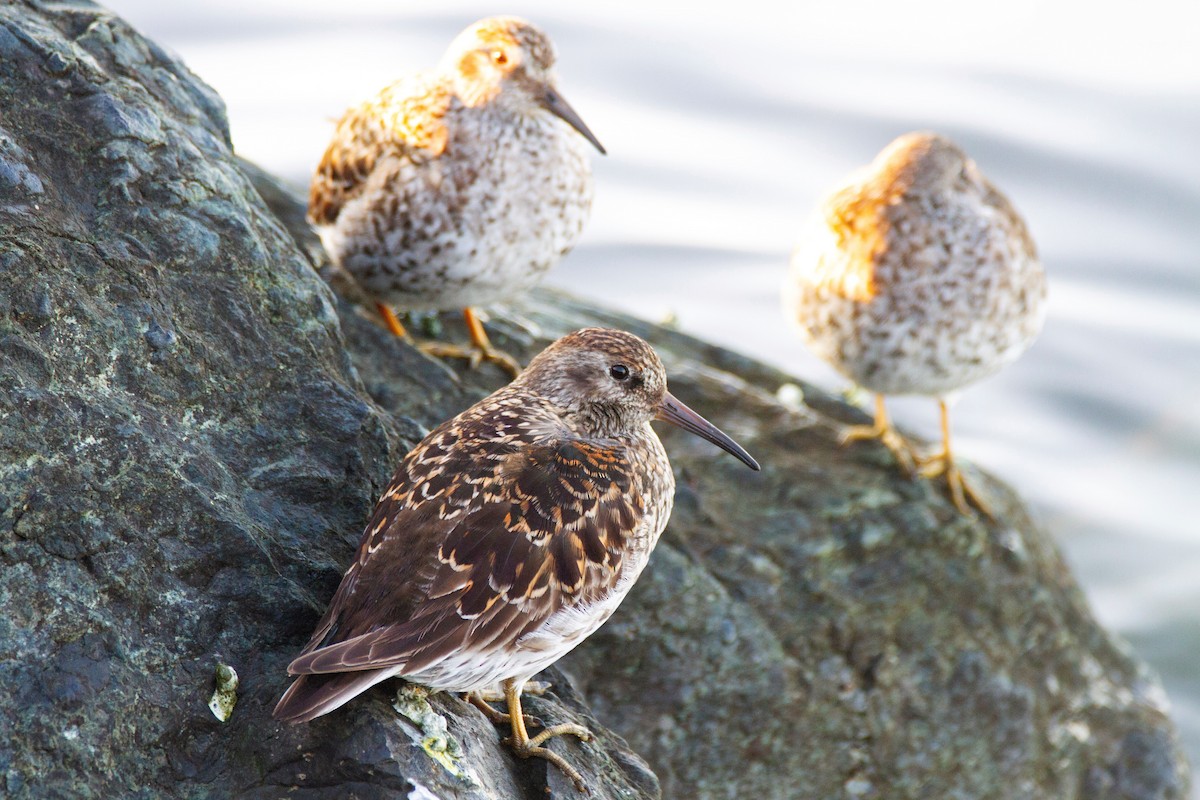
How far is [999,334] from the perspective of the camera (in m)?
7.37

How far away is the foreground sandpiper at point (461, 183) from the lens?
21.0 feet

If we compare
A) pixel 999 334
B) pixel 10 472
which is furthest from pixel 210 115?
pixel 999 334

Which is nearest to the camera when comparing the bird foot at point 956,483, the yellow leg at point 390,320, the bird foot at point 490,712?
the bird foot at point 490,712

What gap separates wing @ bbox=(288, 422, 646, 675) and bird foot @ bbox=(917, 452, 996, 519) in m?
2.88

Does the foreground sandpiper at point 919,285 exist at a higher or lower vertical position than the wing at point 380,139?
lower

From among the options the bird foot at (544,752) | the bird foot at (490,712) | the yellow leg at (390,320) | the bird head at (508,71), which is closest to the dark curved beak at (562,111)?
the bird head at (508,71)

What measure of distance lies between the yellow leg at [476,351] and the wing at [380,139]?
798 mm

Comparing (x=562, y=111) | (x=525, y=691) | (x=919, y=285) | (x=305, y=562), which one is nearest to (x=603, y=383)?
(x=525, y=691)

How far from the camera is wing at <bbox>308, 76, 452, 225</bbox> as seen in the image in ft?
21.5

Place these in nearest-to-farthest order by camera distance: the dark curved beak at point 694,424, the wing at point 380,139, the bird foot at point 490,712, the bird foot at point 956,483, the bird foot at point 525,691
A: 1. the bird foot at point 490,712
2. the bird foot at point 525,691
3. the dark curved beak at point 694,424
4. the wing at point 380,139
5. the bird foot at point 956,483

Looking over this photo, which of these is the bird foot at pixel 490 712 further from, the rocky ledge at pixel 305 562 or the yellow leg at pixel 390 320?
the yellow leg at pixel 390 320

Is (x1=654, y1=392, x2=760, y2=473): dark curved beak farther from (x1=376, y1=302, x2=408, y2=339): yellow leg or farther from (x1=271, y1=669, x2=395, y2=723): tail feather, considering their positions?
(x1=271, y1=669, x2=395, y2=723): tail feather

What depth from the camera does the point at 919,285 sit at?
721 centimetres

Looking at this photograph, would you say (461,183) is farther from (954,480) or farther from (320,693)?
(320,693)
